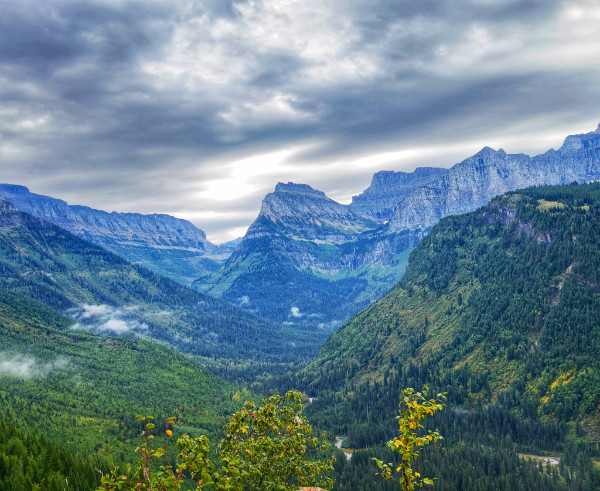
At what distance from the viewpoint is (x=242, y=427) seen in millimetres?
28844

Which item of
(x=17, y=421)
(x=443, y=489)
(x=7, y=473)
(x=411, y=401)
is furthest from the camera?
(x=17, y=421)

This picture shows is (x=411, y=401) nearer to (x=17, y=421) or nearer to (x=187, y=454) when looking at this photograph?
(x=187, y=454)

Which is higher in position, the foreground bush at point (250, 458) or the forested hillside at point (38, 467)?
the foreground bush at point (250, 458)

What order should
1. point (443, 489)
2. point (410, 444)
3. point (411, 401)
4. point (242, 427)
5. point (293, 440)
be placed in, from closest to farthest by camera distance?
point (410, 444) < point (411, 401) < point (242, 427) < point (293, 440) < point (443, 489)

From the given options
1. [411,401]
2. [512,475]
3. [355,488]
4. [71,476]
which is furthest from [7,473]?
[512,475]

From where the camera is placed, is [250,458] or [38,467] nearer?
[250,458]

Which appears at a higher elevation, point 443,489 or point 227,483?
point 227,483

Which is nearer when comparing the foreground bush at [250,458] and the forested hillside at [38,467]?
the foreground bush at [250,458]

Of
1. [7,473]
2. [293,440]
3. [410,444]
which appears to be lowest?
[7,473]

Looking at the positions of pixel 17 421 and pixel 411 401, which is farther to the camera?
pixel 17 421

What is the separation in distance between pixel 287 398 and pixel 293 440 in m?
4.20

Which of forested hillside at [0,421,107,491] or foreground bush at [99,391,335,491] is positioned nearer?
foreground bush at [99,391,335,491]

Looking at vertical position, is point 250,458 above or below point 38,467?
above

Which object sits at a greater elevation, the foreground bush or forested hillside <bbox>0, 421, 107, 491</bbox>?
A: the foreground bush
